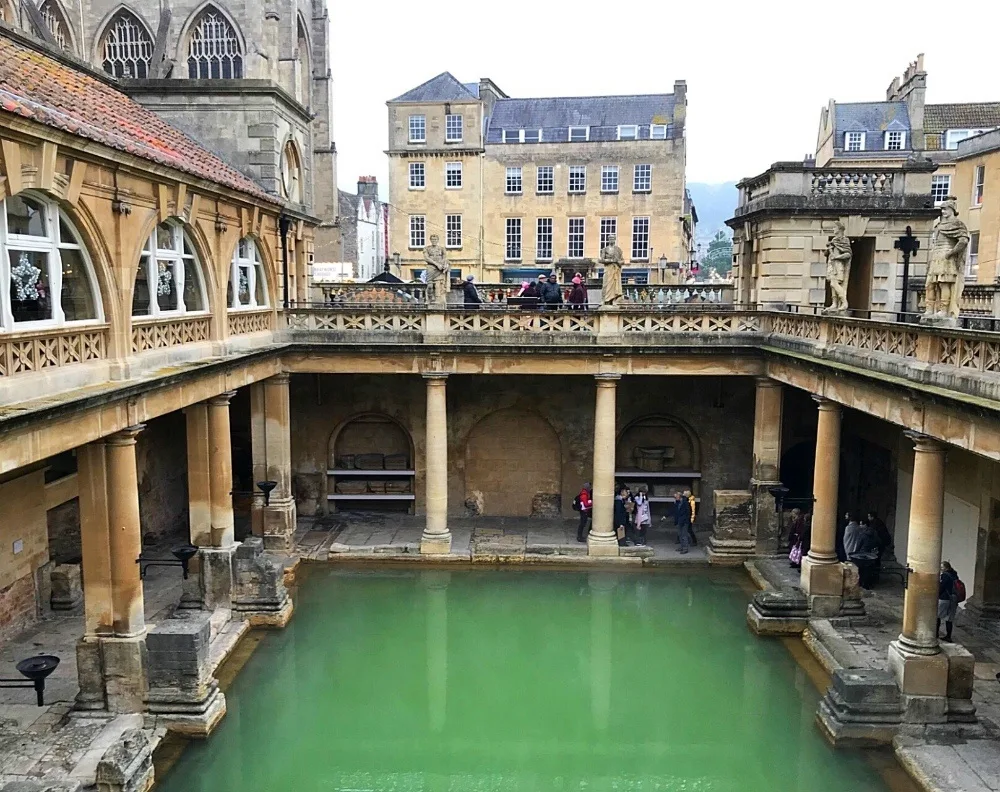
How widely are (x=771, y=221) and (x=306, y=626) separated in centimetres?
1444

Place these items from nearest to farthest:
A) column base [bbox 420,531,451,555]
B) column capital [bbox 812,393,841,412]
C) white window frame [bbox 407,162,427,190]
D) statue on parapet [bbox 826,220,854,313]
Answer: statue on parapet [bbox 826,220,854,313]
column capital [bbox 812,393,841,412]
column base [bbox 420,531,451,555]
white window frame [bbox 407,162,427,190]

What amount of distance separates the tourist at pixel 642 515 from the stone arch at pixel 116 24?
1737 cm

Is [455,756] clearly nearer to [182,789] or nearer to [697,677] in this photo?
[182,789]

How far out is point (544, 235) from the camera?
51719 millimetres

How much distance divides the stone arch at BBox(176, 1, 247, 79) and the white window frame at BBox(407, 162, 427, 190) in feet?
94.7

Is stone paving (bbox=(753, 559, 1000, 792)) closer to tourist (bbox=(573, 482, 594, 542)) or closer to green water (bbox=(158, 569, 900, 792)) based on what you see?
green water (bbox=(158, 569, 900, 792))

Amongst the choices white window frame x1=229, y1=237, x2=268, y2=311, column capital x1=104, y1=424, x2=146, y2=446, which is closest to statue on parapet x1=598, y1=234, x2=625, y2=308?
white window frame x1=229, y1=237, x2=268, y2=311

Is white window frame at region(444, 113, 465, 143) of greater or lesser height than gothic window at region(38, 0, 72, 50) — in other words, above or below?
above

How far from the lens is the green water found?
41.3ft

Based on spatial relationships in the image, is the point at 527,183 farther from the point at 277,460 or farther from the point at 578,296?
the point at 277,460

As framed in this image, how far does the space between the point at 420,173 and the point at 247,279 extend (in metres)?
33.7

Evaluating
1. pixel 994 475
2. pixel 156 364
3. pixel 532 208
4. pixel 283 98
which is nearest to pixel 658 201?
pixel 532 208

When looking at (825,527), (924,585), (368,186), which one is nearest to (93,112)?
(924,585)

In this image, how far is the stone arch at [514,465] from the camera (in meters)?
25.5
